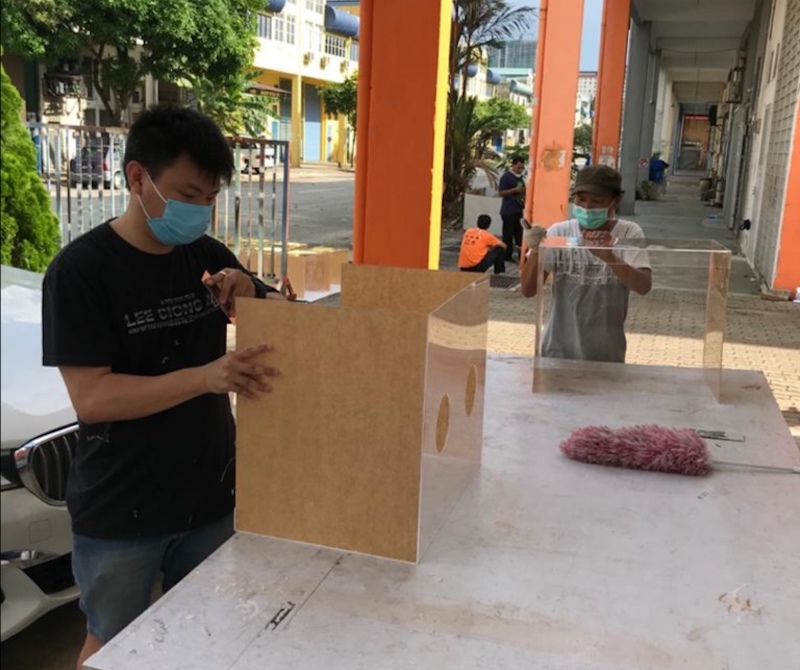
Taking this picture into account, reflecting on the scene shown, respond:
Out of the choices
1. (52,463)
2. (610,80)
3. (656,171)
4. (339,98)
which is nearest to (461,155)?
(610,80)

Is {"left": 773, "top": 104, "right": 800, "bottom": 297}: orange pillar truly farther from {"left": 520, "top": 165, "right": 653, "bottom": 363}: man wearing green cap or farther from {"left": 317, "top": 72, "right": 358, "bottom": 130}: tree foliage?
{"left": 317, "top": 72, "right": 358, "bottom": 130}: tree foliage

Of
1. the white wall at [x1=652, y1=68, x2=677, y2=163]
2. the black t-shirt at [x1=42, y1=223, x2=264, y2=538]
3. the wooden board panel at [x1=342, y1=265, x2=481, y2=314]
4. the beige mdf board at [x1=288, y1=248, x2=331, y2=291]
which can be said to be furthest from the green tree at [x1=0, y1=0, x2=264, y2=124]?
the white wall at [x1=652, y1=68, x2=677, y2=163]

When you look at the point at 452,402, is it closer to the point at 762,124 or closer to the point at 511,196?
the point at 511,196

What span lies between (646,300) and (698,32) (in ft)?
60.9

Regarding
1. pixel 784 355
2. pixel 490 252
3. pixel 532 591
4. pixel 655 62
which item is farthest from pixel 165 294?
pixel 655 62

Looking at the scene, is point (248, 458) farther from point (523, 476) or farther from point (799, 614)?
point (799, 614)

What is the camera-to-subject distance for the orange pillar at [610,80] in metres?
13.4

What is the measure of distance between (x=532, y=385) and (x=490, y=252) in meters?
7.04

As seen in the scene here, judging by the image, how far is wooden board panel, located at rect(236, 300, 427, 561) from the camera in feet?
4.68

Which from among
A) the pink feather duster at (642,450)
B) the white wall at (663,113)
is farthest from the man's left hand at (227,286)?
the white wall at (663,113)

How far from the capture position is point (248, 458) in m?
1.53

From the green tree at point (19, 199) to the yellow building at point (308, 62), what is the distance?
2.64 m

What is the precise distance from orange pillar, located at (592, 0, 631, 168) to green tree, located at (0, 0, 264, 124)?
11635mm

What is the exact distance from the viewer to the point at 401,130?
3.54m
